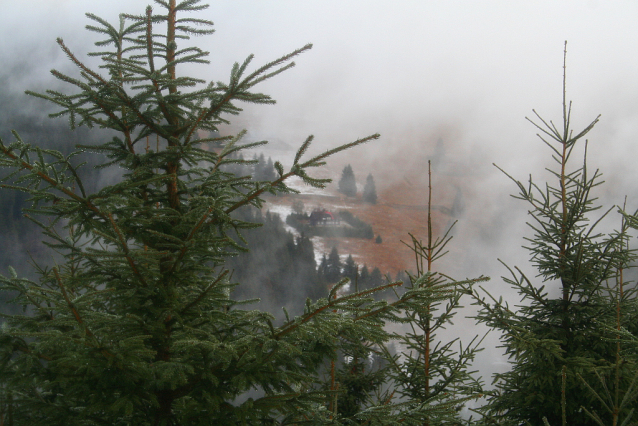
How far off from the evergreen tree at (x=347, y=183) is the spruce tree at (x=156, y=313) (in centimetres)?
6381

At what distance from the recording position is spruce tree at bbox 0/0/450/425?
2.94m

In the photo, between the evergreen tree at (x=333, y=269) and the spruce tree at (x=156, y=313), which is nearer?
the spruce tree at (x=156, y=313)

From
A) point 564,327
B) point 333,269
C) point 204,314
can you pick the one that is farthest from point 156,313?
point 333,269

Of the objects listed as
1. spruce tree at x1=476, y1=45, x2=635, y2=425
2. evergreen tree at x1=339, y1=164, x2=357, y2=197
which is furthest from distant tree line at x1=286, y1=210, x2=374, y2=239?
spruce tree at x1=476, y1=45, x2=635, y2=425

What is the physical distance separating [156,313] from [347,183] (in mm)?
66245

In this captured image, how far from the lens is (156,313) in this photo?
12.0ft

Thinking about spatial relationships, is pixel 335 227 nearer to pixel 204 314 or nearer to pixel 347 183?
pixel 347 183

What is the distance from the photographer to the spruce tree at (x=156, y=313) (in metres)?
2.94

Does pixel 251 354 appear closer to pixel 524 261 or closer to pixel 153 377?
pixel 153 377

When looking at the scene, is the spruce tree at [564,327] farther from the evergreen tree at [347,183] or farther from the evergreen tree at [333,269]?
the evergreen tree at [347,183]

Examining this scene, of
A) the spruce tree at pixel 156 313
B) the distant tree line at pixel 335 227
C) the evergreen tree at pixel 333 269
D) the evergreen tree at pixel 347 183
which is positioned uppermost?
the evergreen tree at pixel 347 183

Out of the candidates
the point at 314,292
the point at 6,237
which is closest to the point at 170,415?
the point at 6,237

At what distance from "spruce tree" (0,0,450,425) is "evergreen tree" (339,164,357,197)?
63.8m

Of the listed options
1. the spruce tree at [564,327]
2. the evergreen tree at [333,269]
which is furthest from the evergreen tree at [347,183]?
the spruce tree at [564,327]
